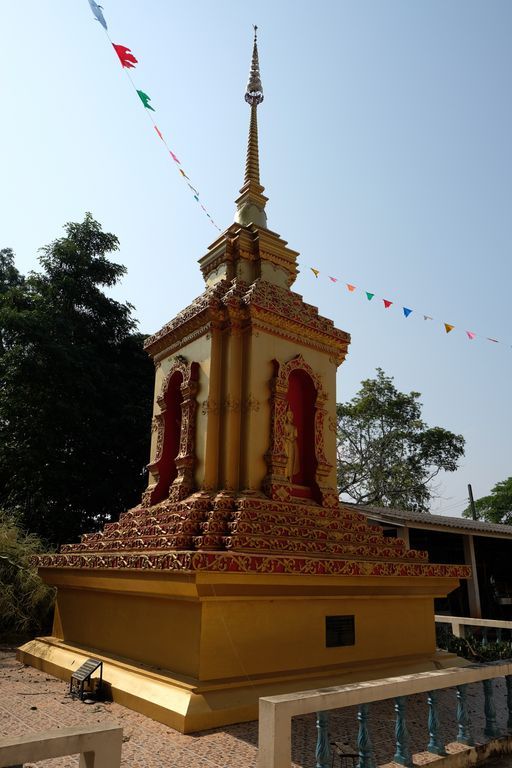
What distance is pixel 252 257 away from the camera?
9023 millimetres

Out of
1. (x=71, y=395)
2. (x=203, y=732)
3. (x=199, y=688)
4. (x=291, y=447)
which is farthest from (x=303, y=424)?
(x=71, y=395)

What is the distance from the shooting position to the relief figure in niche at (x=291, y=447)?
25.5ft

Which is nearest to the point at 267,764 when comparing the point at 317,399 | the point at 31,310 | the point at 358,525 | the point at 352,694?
the point at 352,694

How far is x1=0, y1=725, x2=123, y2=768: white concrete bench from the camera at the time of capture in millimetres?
2455

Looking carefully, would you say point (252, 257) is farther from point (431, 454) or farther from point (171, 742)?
point (431, 454)

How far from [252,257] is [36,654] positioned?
6.61 m

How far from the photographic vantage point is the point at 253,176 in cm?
978

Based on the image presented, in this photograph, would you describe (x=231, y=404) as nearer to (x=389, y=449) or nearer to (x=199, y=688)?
(x=199, y=688)

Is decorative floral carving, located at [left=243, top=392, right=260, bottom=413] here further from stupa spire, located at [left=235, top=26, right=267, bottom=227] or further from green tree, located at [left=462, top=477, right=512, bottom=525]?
green tree, located at [left=462, top=477, right=512, bottom=525]

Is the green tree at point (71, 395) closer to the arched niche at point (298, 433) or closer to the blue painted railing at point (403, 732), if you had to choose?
the arched niche at point (298, 433)

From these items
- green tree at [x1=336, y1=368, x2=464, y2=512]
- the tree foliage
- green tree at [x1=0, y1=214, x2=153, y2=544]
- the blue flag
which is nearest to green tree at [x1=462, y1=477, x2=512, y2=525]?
green tree at [x1=336, y1=368, x2=464, y2=512]

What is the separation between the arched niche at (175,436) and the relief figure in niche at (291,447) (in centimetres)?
130

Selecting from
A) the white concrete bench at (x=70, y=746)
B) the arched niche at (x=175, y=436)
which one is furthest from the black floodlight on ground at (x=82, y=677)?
the white concrete bench at (x=70, y=746)

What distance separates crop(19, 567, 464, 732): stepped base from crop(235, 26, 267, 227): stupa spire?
5.95 metres
